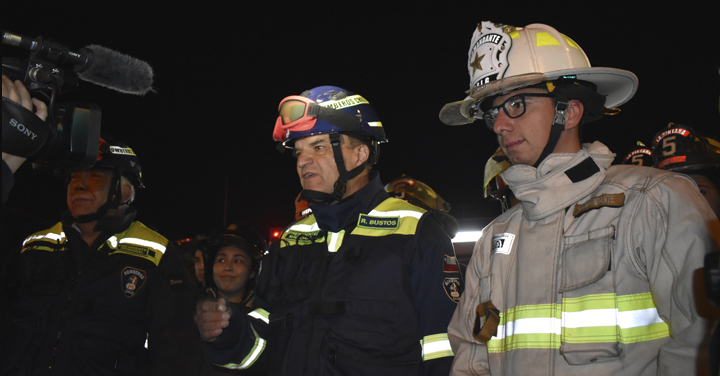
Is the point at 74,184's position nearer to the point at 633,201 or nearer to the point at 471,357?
the point at 471,357

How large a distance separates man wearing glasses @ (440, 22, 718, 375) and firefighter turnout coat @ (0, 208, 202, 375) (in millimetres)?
3002

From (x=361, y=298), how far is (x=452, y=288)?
0.55 m

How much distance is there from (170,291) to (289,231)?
1.85 m

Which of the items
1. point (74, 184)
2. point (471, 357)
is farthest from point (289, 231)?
point (74, 184)

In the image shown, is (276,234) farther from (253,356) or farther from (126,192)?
(253,356)

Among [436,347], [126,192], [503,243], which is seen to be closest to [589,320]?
[503,243]

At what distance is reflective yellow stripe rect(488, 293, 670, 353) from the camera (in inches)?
76.9

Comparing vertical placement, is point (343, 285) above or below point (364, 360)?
above

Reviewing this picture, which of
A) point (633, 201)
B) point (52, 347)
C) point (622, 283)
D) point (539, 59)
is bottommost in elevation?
point (52, 347)

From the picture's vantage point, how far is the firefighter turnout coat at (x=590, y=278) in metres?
1.86

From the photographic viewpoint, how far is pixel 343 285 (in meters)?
2.88

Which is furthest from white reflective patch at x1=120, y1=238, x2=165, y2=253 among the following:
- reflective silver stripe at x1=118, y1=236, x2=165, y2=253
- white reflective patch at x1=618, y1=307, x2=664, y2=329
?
white reflective patch at x1=618, y1=307, x2=664, y2=329

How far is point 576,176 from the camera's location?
7.72ft

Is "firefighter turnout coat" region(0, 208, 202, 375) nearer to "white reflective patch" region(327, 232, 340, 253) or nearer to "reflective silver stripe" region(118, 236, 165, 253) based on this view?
"reflective silver stripe" region(118, 236, 165, 253)
